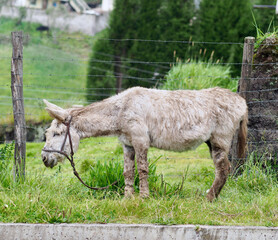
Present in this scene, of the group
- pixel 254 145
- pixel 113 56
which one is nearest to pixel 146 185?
pixel 254 145

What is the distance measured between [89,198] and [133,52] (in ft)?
32.4

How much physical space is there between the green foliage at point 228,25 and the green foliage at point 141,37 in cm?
81

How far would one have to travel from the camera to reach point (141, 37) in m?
16.2

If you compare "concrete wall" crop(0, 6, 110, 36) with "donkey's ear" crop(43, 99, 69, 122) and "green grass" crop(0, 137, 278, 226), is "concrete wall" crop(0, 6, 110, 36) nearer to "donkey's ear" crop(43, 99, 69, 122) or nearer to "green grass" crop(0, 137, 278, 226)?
"green grass" crop(0, 137, 278, 226)

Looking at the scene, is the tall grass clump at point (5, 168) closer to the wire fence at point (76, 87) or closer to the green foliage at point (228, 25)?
the wire fence at point (76, 87)

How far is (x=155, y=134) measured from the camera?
21.8 ft

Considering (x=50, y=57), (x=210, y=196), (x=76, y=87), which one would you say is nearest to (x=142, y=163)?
(x=210, y=196)

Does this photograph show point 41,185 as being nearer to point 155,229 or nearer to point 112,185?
point 112,185

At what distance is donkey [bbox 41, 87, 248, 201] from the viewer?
257 inches

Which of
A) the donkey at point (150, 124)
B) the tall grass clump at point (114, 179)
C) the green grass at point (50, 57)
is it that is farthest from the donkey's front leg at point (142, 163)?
the green grass at point (50, 57)

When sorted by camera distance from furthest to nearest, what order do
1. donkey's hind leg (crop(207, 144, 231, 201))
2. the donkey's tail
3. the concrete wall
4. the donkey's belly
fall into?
1. the concrete wall
2. the donkey's tail
3. donkey's hind leg (crop(207, 144, 231, 201))
4. the donkey's belly

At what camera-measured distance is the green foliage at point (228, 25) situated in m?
15.2

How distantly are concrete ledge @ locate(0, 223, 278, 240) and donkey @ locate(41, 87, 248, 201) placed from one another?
1075mm

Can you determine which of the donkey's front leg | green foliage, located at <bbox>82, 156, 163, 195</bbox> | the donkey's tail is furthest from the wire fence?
green foliage, located at <bbox>82, 156, 163, 195</bbox>
